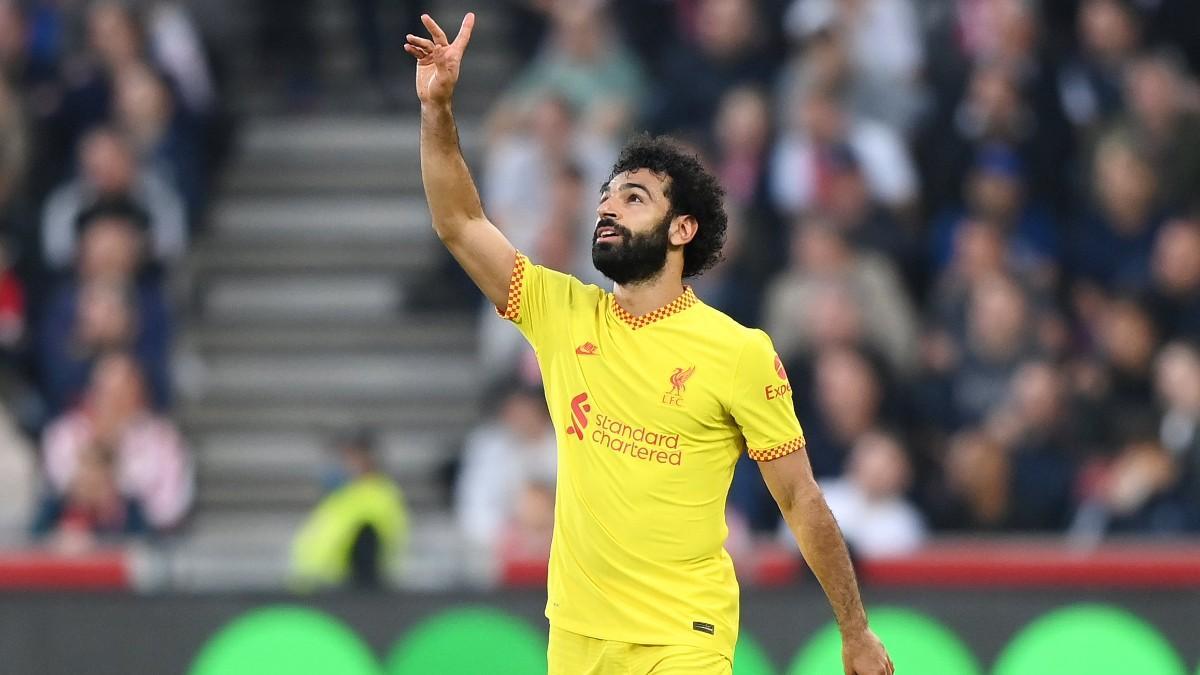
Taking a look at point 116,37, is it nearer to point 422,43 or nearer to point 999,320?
point 999,320

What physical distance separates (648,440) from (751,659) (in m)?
2.97

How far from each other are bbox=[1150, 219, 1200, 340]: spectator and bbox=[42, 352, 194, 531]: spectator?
5086 mm

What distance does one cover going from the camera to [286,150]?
12984 millimetres

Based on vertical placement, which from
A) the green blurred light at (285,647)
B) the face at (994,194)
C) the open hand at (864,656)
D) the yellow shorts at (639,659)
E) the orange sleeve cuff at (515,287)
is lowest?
the green blurred light at (285,647)

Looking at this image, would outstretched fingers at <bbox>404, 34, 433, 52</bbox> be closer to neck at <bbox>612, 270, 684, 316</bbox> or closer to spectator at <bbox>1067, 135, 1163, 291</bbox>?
neck at <bbox>612, 270, 684, 316</bbox>

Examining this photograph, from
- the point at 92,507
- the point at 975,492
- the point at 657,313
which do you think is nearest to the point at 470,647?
the point at 92,507

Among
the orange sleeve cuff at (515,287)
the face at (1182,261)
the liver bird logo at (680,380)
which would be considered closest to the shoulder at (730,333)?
the liver bird logo at (680,380)

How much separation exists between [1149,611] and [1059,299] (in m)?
2.81

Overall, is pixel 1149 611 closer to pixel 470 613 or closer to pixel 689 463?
pixel 470 613

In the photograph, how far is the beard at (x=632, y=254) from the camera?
17.8 ft

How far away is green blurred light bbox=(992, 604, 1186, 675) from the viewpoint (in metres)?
8.11

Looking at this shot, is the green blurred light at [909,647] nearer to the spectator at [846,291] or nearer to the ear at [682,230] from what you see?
the spectator at [846,291]

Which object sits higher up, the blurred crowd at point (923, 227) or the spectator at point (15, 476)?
the blurred crowd at point (923, 227)

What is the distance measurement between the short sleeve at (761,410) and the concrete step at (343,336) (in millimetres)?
6633
